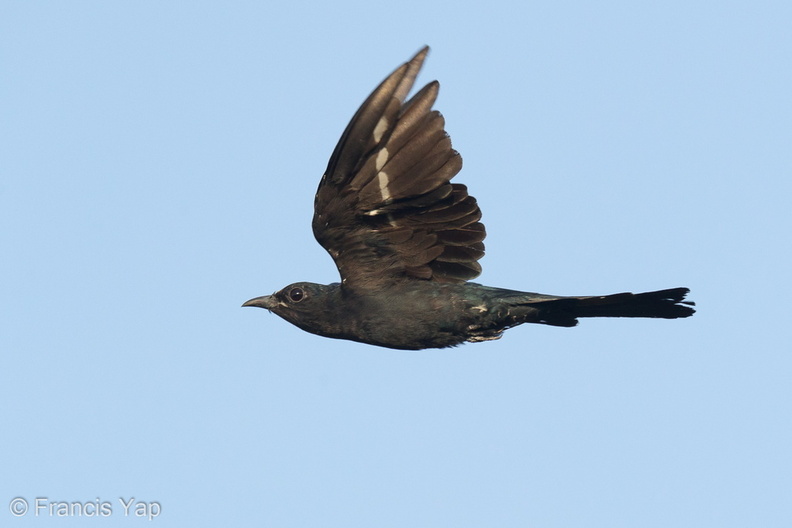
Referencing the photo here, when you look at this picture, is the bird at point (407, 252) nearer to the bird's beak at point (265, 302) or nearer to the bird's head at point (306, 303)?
the bird's head at point (306, 303)

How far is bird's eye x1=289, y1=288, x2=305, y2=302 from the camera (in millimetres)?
11555

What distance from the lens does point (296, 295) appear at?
38.1 feet

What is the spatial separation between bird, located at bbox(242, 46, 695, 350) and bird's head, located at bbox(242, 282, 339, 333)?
12 mm

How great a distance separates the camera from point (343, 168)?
10.5m

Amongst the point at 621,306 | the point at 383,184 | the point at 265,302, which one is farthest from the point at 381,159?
the point at 621,306

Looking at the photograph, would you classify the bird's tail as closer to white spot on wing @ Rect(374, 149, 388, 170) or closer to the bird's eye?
white spot on wing @ Rect(374, 149, 388, 170)

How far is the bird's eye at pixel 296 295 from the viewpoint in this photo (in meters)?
11.6

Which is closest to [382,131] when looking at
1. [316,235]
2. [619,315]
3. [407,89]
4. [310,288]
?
[407,89]

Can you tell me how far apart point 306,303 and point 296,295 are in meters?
0.16

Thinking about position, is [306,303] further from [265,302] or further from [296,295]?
[265,302]

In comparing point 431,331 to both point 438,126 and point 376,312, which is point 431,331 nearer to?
point 376,312

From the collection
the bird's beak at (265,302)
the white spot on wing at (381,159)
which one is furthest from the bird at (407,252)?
the bird's beak at (265,302)

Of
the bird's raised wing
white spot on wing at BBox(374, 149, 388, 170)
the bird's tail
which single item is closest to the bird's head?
the bird's raised wing

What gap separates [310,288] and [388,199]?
4.41ft
